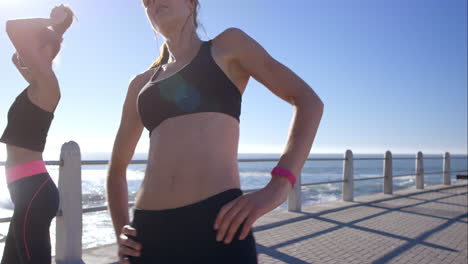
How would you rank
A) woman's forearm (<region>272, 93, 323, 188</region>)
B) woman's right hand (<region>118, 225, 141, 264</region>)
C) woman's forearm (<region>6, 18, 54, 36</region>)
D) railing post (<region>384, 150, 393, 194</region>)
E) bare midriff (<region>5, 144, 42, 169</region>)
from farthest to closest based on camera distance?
railing post (<region>384, 150, 393, 194</region>) → woman's forearm (<region>6, 18, 54, 36</region>) → bare midriff (<region>5, 144, 42, 169</region>) → woman's right hand (<region>118, 225, 141, 264</region>) → woman's forearm (<region>272, 93, 323, 188</region>)

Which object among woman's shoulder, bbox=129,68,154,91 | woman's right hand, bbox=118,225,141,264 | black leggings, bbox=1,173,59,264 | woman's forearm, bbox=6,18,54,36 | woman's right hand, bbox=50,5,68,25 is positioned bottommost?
black leggings, bbox=1,173,59,264

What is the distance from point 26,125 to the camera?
246 cm

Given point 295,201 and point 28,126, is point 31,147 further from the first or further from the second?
point 295,201

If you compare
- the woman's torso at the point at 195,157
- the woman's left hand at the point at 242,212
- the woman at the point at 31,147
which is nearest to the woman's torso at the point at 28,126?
the woman at the point at 31,147

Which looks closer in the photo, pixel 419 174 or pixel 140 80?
pixel 140 80

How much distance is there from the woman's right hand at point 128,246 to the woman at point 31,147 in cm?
136

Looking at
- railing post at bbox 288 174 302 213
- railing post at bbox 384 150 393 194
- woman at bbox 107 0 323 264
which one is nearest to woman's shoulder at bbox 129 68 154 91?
woman at bbox 107 0 323 264

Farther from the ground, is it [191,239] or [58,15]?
[58,15]

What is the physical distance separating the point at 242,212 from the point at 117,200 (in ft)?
2.24

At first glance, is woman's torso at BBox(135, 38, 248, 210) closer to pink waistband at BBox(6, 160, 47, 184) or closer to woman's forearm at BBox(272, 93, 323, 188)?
woman's forearm at BBox(272, 93, 323, 188)

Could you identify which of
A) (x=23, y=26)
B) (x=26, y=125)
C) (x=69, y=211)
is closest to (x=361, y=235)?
(x=69, y=211)

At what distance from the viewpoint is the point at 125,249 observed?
1.25 metres

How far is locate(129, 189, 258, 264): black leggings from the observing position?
42.9 inches

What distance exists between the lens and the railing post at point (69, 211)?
4.37 meters
